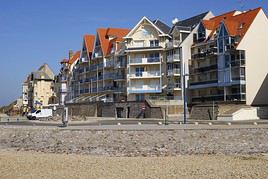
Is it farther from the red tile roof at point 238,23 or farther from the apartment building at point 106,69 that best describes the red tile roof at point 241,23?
the apartment building at point 106,69

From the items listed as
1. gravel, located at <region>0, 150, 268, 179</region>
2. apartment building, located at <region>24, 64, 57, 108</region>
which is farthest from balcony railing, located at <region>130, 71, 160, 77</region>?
apartment building, located at <region>24, 64, 57, 108</region>

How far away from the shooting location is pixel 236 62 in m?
58.8

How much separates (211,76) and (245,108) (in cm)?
1129

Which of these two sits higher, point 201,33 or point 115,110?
point 201,33

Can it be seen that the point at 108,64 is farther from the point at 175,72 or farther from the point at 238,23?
the point at 238,23

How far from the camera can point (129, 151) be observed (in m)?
28.1

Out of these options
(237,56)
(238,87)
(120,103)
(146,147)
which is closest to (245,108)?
(238,87)

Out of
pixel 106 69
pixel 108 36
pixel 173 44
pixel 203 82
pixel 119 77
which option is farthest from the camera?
pixel 108 36

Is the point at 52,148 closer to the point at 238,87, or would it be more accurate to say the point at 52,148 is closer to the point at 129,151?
the point at 129,151

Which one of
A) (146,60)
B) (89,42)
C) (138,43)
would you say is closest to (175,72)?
(146,60)

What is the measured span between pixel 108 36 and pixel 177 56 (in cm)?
2285

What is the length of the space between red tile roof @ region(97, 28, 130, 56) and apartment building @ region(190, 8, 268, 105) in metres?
24.1

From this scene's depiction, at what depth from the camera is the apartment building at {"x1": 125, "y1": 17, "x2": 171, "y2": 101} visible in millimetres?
72188

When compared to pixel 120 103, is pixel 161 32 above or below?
above
